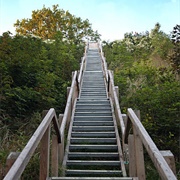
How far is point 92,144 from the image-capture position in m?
5.23

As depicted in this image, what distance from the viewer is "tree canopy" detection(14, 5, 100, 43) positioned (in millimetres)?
22734

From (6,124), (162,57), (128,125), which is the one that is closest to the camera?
(128,125)

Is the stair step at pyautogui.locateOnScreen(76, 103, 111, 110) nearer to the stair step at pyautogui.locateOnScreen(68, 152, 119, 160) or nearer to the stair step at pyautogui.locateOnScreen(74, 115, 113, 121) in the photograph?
the stair step at pyautogui.locateOnScreen(74, 115, 113, 121)

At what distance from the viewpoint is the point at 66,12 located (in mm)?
24109

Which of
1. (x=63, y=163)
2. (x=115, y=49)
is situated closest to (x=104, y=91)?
(x=63, y=163)

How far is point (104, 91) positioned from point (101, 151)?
4288 mm

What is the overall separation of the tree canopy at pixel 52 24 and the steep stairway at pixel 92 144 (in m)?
15.9

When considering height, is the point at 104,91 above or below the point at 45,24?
below

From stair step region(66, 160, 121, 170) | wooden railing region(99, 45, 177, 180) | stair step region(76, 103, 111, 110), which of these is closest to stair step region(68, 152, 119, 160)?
stair step region(66, 160, 121, 170)

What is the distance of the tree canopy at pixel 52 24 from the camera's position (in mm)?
22734

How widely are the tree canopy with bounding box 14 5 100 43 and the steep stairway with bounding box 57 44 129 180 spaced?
15.9 m

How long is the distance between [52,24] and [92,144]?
19824 millimetres

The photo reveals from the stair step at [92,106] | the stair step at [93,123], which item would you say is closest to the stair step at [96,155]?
the stair step at [93,123]

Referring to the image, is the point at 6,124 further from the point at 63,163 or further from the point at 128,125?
the point at 128,125
